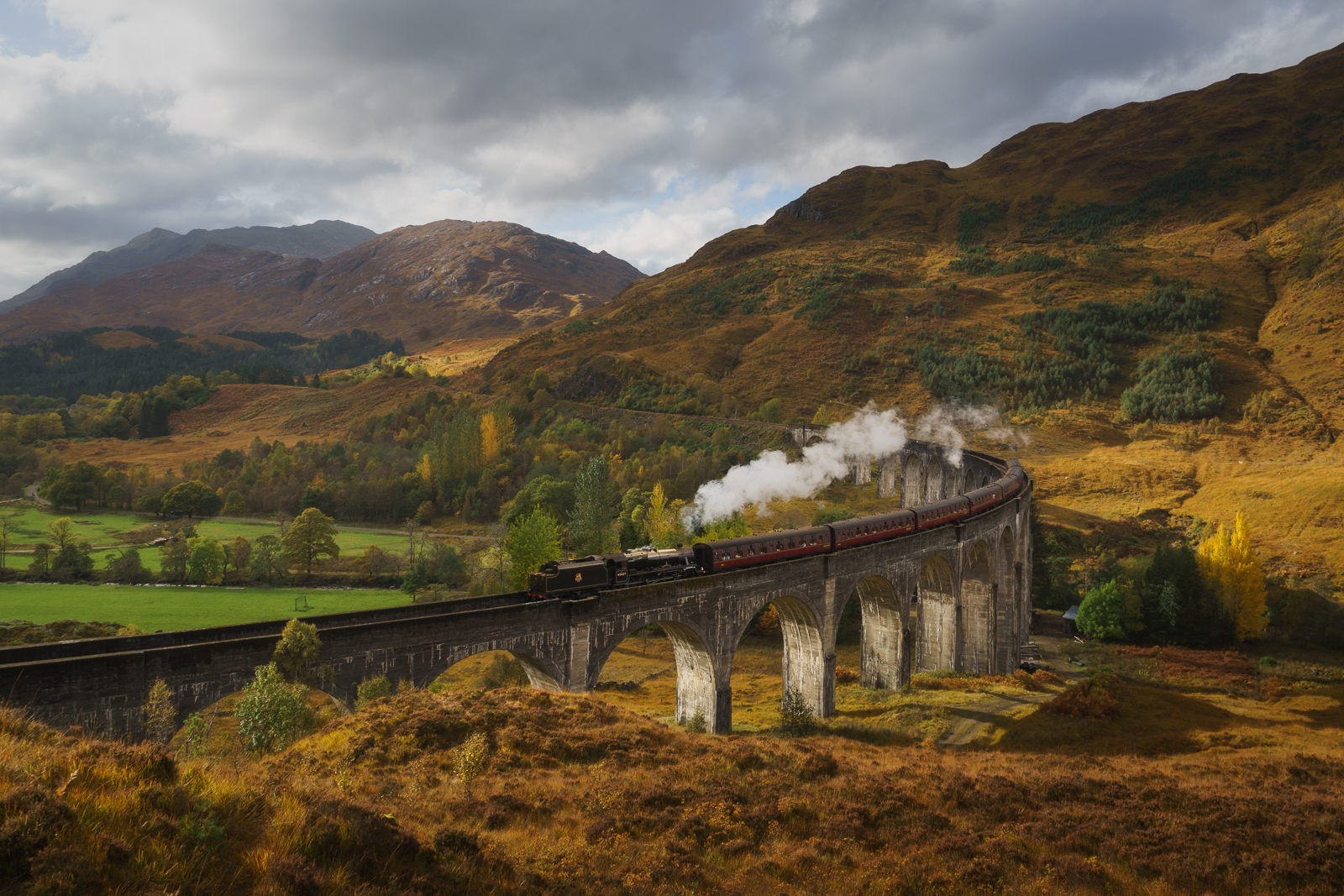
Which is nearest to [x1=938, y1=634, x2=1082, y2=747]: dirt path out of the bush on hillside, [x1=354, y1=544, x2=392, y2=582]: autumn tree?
the bush on hillside

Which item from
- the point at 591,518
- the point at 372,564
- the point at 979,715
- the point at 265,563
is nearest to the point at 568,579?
the point at 979,715

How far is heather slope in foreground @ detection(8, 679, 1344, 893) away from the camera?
764 cm

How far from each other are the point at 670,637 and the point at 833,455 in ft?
195

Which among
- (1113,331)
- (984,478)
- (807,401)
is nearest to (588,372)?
(807,401)

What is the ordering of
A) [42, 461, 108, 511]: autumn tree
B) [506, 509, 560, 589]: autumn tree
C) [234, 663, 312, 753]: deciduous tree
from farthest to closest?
[42, 461, 108, 511]: autumn tree
[506, 509, 560, 589]: autumn tree
[234, 663, 312, 753]: deciduous tree

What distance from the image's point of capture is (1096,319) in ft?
384

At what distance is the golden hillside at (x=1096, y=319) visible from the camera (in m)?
81.0

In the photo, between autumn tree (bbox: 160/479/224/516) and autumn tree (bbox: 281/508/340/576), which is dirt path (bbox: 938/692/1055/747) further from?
autumn tree (bbox: 160/479/224/516)

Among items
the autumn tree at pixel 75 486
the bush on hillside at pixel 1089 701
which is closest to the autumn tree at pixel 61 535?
the autumn tree at pixel 75 486

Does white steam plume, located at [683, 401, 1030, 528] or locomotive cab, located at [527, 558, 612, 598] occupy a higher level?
white steam plume, located at [683, 401, 1030, 528]

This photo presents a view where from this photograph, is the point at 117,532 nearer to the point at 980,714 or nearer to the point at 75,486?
the point at 75,486

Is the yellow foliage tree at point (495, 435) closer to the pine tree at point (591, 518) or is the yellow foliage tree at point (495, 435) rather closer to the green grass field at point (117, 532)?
the green grass field at point (117, 532)

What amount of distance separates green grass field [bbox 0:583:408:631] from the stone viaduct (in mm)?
Answer: 25116

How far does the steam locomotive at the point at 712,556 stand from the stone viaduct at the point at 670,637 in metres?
0.50
